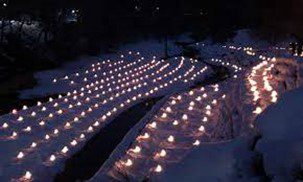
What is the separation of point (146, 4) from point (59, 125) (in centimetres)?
2142

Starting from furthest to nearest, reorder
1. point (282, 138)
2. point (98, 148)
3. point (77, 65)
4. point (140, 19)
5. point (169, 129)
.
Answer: point (140, 19), point (77, 65), point (169, 129), point (98, 148), point (282, 138)

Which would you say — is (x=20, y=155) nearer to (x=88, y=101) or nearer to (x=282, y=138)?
(x=88, y=101)

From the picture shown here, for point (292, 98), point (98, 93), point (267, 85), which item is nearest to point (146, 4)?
point (98, 93)

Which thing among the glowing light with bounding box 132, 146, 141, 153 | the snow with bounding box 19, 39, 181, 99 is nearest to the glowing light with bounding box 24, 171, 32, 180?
the glowing light with bounding box 132, 146, 141, 153

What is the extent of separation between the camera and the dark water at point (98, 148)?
30.3 ft

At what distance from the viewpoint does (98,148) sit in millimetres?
10750

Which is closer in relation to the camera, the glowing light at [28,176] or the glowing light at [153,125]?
the glowing light at [28,176]

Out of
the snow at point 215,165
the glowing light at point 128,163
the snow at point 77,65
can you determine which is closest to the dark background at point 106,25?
the snow at point 77,65

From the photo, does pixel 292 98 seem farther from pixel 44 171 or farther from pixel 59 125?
pixel 59 125

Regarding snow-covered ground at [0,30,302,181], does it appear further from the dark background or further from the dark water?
the dark background

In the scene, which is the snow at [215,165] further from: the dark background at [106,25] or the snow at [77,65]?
the snow at [77,65]

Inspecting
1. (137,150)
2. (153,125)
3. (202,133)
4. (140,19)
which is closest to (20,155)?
(137,150)

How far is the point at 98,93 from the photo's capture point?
16.5 m

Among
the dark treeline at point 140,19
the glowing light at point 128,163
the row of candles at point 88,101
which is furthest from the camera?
the dark treeline at point 140,19
